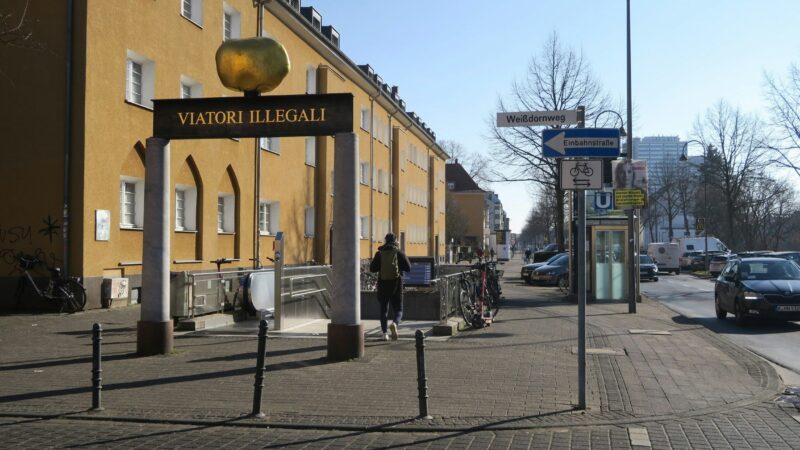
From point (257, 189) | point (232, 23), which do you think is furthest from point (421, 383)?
point (232, 23)

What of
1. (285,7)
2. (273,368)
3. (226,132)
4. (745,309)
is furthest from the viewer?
(285,7)

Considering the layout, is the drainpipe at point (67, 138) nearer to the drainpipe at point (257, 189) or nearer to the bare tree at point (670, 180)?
the drainpipe at point (257, 189)

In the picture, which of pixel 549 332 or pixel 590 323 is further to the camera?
pixel 590 323

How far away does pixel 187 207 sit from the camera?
22.5 metres

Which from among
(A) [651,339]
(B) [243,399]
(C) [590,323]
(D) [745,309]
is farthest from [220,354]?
(D) [745,309]

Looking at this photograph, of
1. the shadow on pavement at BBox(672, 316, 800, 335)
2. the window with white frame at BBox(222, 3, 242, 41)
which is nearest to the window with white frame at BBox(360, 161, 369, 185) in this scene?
the window with white frame at BBox(222, 3, 242, 41)

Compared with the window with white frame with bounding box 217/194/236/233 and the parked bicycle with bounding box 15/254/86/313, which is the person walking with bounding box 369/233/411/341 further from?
the window with white frame with bounding box 217/194/236/233

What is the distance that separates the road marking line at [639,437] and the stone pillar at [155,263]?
22.5ft

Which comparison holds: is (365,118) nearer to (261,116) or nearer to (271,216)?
(271,216)

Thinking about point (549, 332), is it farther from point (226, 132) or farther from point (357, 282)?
point (226, 132)

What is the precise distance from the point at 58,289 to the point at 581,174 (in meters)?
13.2

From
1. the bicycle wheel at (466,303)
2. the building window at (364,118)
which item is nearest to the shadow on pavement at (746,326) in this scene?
the bicycle wheel at (466,303)

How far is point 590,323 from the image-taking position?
54.0ft

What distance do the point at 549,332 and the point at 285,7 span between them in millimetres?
18547
